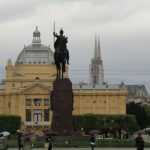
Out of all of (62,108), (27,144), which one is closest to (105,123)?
(62,108)

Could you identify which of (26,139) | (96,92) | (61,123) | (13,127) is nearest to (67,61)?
(61,123)

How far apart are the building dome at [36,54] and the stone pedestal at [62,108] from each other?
324 feet

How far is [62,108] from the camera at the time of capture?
51.1m

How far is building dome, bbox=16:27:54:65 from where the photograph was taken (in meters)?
152

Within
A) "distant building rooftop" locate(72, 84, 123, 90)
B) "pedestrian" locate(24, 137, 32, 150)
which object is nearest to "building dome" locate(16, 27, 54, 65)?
"distant building rooftop" locate(72, 84, 123, 90)

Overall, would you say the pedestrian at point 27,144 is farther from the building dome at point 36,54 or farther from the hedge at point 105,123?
the building dome at point 36,54

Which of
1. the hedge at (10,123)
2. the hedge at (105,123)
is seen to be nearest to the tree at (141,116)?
the hedge at (105,123)

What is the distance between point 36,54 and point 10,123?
133ft

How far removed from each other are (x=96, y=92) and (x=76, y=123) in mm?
25643

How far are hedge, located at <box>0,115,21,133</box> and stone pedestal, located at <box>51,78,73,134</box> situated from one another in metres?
62.5

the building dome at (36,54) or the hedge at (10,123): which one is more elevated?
the building dome at (36,54)

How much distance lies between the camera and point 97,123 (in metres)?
118

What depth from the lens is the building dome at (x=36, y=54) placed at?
151750 millimetres

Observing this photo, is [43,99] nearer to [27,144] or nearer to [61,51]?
[61,51]
